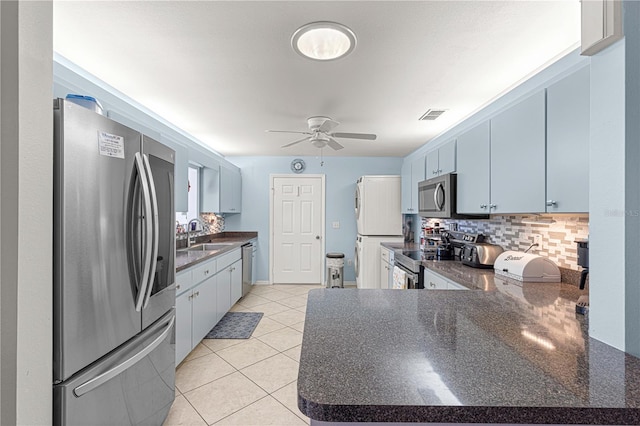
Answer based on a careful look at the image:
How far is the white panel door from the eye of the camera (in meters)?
5.13

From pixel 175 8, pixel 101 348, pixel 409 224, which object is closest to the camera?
pixel 101 348

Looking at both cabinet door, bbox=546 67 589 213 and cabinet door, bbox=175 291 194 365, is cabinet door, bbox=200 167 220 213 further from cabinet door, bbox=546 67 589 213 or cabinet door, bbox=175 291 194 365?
cabinet door, bbox=546 67 589 213

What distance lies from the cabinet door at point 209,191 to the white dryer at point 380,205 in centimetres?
210

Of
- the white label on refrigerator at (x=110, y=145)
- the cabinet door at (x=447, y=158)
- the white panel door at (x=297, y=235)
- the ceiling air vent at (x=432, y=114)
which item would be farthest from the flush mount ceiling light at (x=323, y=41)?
the white panel door at (x=297, y=235)

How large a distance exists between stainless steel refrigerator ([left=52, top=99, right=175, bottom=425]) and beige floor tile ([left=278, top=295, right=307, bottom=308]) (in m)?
2.42

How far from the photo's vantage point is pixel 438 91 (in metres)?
2.36

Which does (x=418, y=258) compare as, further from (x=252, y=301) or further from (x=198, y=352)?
(x=252, y=301)

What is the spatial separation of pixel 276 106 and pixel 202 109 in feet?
2.38

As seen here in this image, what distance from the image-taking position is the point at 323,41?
168 cm


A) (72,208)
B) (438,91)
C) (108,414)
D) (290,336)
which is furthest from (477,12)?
(290,336)

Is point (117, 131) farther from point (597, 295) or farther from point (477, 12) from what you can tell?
point (597, 295)

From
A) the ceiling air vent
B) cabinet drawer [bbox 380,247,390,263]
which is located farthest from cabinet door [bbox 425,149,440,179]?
cabinet drawer [bbox 380,247,390,263]

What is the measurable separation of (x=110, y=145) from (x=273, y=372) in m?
1.98

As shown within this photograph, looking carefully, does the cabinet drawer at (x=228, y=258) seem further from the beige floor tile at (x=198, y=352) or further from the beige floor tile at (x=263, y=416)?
the beige floor tile at (x=263, y=416)
